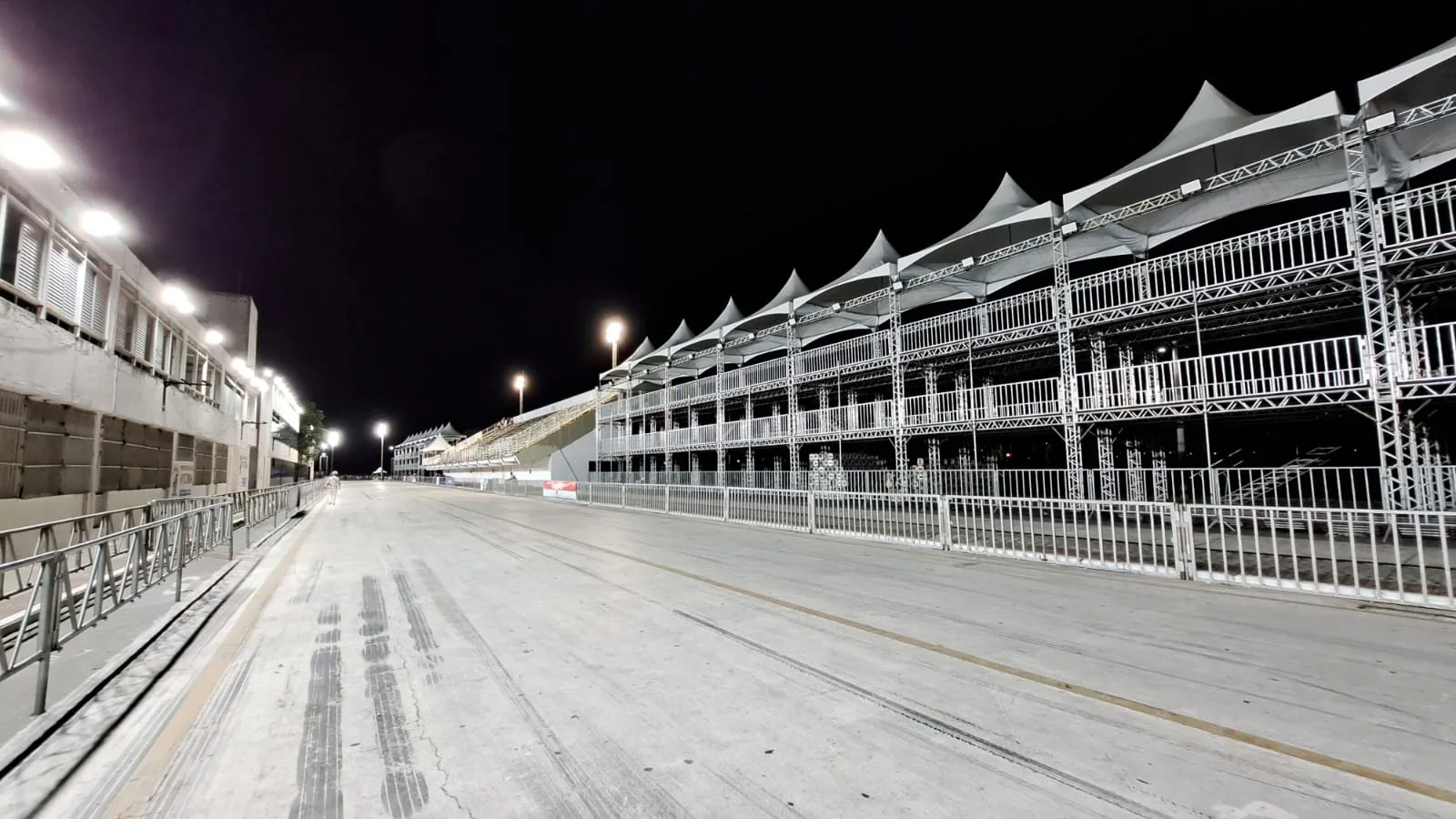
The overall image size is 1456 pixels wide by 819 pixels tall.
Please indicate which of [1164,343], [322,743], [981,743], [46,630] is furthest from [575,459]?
[981,743]

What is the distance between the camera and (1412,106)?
12.4m

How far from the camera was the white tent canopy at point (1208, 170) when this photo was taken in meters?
13.4

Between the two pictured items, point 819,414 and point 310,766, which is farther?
point 819,414

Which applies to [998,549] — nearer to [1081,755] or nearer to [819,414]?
[1081,755]

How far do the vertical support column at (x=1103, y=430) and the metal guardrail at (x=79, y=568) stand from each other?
1896 centimetres

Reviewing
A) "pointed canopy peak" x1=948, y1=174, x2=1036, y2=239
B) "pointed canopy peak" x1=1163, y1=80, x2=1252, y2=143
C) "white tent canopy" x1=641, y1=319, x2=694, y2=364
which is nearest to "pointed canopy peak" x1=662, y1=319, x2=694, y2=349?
"white tent canopy" x1=641, y1=319, x2=694, y2=364

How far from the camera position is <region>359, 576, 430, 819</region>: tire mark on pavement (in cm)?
290

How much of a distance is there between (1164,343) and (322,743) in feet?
72.9

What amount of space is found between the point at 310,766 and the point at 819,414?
23.3 meters

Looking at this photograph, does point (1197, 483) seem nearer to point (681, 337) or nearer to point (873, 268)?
point (873, 268)

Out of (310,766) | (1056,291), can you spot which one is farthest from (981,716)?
(1056,291)

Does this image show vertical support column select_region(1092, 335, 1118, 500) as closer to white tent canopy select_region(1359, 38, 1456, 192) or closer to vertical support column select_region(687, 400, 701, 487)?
white tent canopy select_region(1359, 38, 1456, 192)

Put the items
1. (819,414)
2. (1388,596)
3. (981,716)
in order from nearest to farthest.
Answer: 1. (981,716)
2. (1388,596)
3. (819,414)

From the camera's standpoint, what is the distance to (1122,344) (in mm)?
18703
